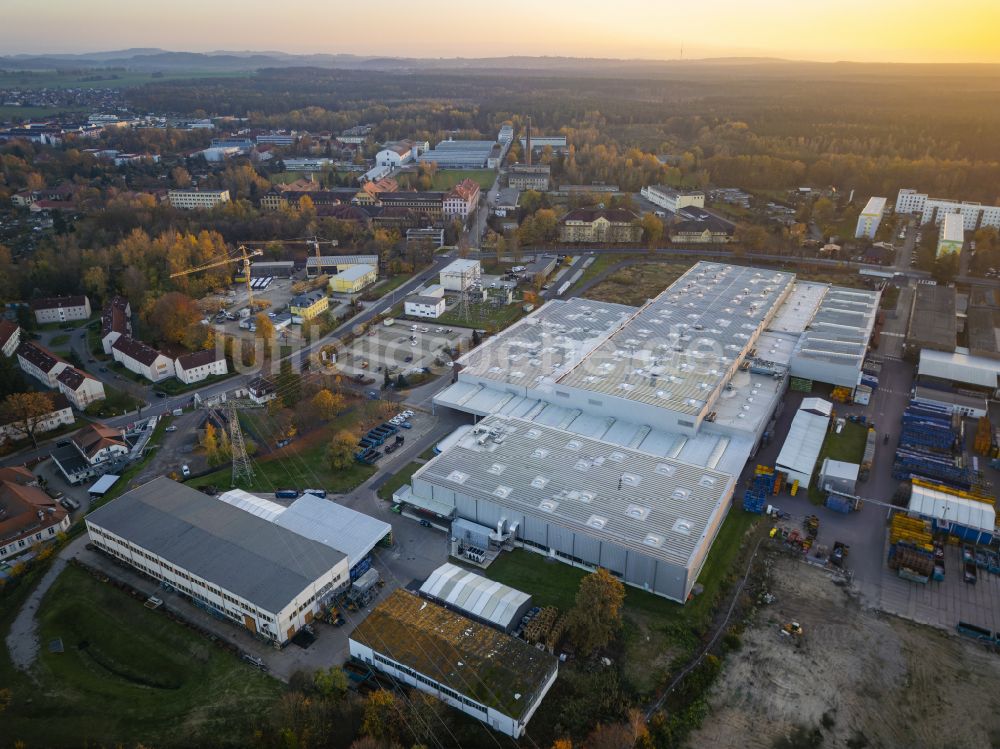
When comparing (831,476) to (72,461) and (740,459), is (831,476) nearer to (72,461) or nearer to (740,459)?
(740,459)

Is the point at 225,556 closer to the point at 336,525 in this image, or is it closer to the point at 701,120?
the point at 336,525

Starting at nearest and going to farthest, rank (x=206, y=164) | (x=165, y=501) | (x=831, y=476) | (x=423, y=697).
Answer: (x=423, y=697)
(x=165, y=501)
(x=831, y=476)
(x=206, y=164)

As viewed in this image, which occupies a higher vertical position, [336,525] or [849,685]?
[336,525]

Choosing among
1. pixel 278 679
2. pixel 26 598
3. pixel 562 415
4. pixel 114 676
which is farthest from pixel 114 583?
pixel 562 415

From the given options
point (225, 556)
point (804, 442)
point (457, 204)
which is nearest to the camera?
point (225, 556)

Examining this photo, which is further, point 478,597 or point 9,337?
point 9,337

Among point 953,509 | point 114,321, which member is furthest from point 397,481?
point 114,321

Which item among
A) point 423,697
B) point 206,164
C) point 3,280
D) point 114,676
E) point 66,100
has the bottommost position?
point 114,676
